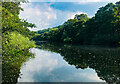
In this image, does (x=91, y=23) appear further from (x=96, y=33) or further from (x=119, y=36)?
(x=119, y=36)

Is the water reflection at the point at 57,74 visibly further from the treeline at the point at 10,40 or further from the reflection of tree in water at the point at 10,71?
the treeline at the point at 10,40

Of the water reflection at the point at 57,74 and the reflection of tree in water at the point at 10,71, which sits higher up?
the reflection of tree in water at the point at 10,71

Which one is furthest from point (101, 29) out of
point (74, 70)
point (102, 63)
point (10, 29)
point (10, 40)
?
point (10, 40)

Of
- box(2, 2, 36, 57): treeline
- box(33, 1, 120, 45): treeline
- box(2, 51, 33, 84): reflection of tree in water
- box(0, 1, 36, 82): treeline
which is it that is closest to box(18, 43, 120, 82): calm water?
box(2, 51, 33, 84): reflection of tree in water

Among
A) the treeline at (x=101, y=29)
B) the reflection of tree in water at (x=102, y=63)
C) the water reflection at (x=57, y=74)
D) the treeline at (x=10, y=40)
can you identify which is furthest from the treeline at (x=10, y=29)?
the treeline at (x=101, y=29)

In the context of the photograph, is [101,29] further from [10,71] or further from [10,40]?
[10,71]

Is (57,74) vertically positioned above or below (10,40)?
below

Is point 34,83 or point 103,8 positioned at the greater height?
point 103,8

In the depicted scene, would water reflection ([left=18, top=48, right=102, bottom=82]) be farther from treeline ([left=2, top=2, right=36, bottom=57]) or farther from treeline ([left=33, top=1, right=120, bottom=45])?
treeline ([left=33, top=1, right=120, bottom=45])

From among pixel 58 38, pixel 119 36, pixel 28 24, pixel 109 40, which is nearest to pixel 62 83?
pixel 28 24

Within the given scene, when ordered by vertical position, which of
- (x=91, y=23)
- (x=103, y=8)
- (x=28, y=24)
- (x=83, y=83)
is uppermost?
(x=103, y=8)

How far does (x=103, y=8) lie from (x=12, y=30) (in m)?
52.0

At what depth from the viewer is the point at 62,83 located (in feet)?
31.2

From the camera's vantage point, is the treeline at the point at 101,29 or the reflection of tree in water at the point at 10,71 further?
the treeline at the point at 101,29
